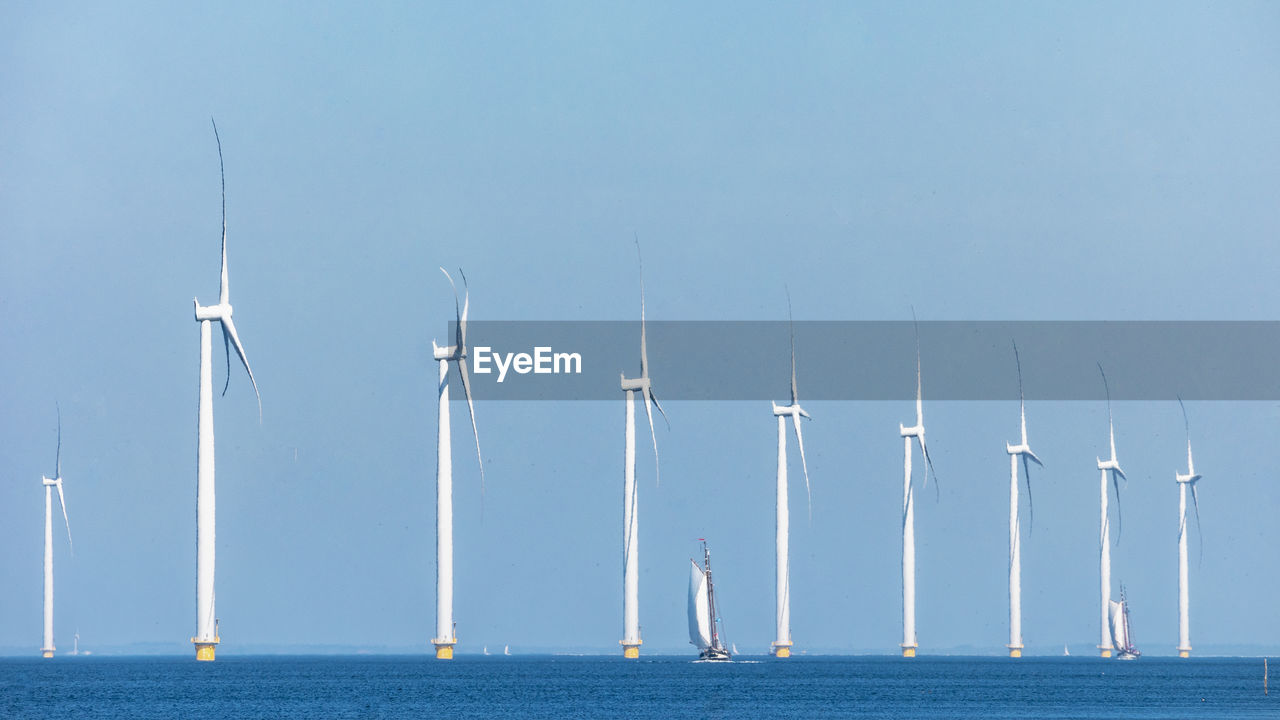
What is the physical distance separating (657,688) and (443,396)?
109ft

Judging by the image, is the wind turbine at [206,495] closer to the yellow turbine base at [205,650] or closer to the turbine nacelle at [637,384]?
the yellow turbine base at [205,650]

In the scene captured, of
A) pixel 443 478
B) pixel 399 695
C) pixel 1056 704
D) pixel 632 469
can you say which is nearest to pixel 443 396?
pixel 443 478

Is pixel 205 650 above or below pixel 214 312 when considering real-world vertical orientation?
below

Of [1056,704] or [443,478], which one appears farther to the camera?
[443,478]

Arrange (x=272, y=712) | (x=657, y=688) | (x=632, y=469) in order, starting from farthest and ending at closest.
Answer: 1. (x=632, y=469)
2. (x=657, y=688)
3. (x=272, y=712)

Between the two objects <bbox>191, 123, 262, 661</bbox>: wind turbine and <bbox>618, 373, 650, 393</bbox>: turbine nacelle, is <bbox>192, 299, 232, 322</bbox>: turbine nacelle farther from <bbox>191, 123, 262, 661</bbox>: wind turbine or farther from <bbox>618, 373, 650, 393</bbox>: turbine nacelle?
<bbox>618, 373, 650, 393</bbox>: turbine nacelle

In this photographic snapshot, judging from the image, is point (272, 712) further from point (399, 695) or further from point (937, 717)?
point (937, 717)

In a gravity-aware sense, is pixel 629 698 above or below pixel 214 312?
below

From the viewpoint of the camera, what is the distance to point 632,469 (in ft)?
617

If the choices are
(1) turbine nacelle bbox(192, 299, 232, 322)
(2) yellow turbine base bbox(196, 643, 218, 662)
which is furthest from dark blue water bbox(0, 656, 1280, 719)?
(1) turbine nacelle bbox(192, 299, 232, 322)

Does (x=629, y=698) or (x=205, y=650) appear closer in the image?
(x=205, y=650)

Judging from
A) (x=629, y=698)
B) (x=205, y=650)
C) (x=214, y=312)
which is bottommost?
(x=629, y=698)

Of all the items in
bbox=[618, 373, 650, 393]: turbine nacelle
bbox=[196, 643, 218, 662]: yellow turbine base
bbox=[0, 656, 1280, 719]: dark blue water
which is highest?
bbox=[618, 373, 650, 393]: turbine nacelle

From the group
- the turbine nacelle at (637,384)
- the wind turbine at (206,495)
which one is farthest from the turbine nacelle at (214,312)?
the turbine nacelle at (637,384)
